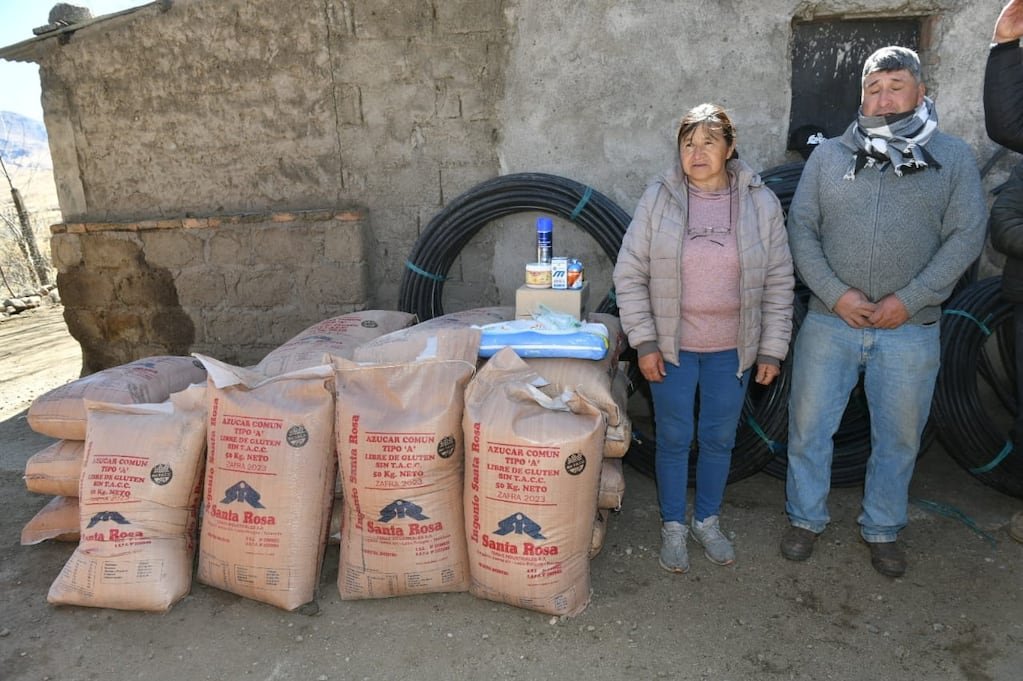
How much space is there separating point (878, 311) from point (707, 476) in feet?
2.89

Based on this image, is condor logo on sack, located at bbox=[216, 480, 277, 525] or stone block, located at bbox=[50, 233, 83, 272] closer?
condor logo on sack, located at bbox=[216, 480, 277, 525]

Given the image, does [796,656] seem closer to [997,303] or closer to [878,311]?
[878,311]

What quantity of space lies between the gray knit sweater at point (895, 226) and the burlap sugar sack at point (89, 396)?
8.79ft

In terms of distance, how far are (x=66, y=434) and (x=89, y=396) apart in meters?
0.21

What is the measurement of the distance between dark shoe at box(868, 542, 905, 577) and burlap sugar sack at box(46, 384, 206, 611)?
2574 mm

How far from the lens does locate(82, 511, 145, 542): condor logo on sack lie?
2.44 m

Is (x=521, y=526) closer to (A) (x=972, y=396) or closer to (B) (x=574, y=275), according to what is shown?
(B) (x=574, y=275)

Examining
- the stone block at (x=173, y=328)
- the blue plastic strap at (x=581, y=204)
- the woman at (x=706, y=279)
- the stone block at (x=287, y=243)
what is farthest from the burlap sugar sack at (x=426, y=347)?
the stone block at (x=173, y=328)

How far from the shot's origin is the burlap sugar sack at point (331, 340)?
2.91m

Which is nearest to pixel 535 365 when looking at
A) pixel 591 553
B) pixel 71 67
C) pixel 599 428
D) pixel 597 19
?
pixel 599 428

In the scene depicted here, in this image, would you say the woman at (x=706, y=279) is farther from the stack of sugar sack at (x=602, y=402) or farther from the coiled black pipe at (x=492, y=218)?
the coiled black pipe at (x=492, y=218)

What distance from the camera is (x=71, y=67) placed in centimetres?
413

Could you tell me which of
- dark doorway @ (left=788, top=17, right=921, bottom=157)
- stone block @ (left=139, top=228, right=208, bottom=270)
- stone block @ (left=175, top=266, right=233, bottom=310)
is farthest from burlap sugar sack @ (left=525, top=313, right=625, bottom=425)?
stone block @ (left=139, top=228, right=208, bottom=270)

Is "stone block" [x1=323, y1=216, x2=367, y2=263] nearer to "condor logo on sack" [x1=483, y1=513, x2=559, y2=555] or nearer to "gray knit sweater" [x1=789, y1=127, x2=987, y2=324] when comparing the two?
"condor logo on sack" [x1=483, y1=513, x2=559, y2=555]
